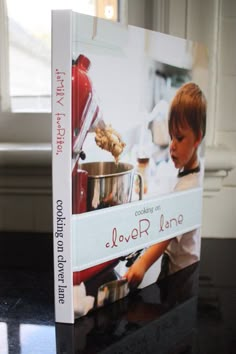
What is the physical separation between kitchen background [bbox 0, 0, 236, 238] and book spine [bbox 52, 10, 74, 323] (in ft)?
0.93

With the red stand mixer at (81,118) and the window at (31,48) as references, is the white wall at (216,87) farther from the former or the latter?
the red stand mixer at (81,118)

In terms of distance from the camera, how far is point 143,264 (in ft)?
1.67

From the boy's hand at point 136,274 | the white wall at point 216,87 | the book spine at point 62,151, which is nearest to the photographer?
the book spine at point 62,151

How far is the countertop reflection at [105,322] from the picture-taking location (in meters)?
0.41

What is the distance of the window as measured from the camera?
0.77m

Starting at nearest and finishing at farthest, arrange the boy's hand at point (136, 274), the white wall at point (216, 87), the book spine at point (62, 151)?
1. the book spine at point (62, 151)
2. the boy's hand at point (136, 274)
3. the white wall at point (216, 87)

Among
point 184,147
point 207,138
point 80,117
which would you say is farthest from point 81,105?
point 207,138

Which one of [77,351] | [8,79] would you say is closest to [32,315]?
[77,351]

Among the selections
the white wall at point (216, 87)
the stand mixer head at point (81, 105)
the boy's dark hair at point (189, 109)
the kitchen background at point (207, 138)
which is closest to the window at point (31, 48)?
the kitchen background at point (207, 138)

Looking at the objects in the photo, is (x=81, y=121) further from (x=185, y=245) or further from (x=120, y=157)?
(x=185, y=245)

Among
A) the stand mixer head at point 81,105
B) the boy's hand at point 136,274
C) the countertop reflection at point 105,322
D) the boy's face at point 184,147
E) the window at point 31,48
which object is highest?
the window at point 31,48

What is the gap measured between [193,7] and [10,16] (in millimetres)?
324

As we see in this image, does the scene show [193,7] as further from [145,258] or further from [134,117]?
[145,258]

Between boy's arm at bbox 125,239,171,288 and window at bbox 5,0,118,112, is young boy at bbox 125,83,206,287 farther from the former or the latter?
window at bbox 5,0,118,112
